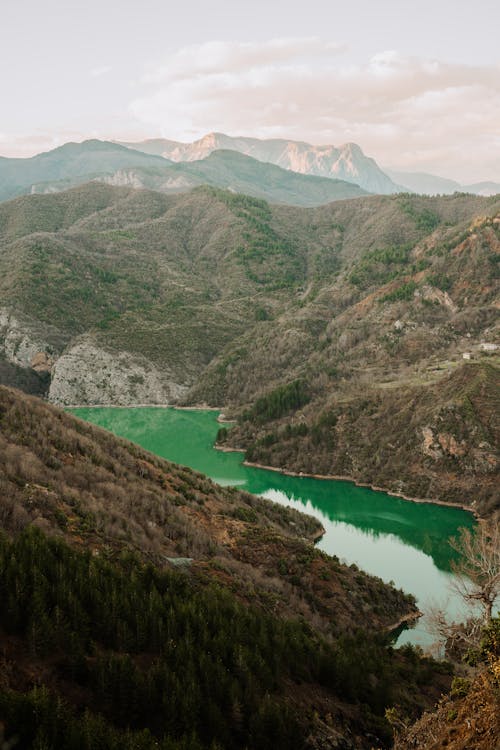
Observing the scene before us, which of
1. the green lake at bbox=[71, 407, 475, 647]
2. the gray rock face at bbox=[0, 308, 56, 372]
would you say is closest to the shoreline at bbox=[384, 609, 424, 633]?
the green lake at bbox=[71, 407, 475, 647]

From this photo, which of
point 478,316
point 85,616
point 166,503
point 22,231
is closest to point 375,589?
point 166,503

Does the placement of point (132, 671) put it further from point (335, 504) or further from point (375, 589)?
point (335, 504)

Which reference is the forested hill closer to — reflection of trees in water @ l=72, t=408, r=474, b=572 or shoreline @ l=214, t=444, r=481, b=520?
reflection of trees in water @ l=72, t=408, r=474, b=572

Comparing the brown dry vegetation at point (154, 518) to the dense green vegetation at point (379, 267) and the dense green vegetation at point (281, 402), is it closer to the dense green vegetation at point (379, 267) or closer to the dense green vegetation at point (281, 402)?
the dense green vegetation at point (281, 402)

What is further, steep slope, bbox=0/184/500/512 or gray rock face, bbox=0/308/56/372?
gray rock face, bbox=0/308/56/372

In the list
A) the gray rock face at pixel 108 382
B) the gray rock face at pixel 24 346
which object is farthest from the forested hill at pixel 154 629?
the gray rock face at pixel 24 346

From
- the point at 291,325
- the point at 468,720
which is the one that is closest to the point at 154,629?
the point at 468,720

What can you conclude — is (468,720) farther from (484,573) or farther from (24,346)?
(24,346)

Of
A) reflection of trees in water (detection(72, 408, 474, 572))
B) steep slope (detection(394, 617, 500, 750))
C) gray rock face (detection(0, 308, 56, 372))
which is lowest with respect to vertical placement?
reflection of trees in water (detection(72, 408, 474, 572))
